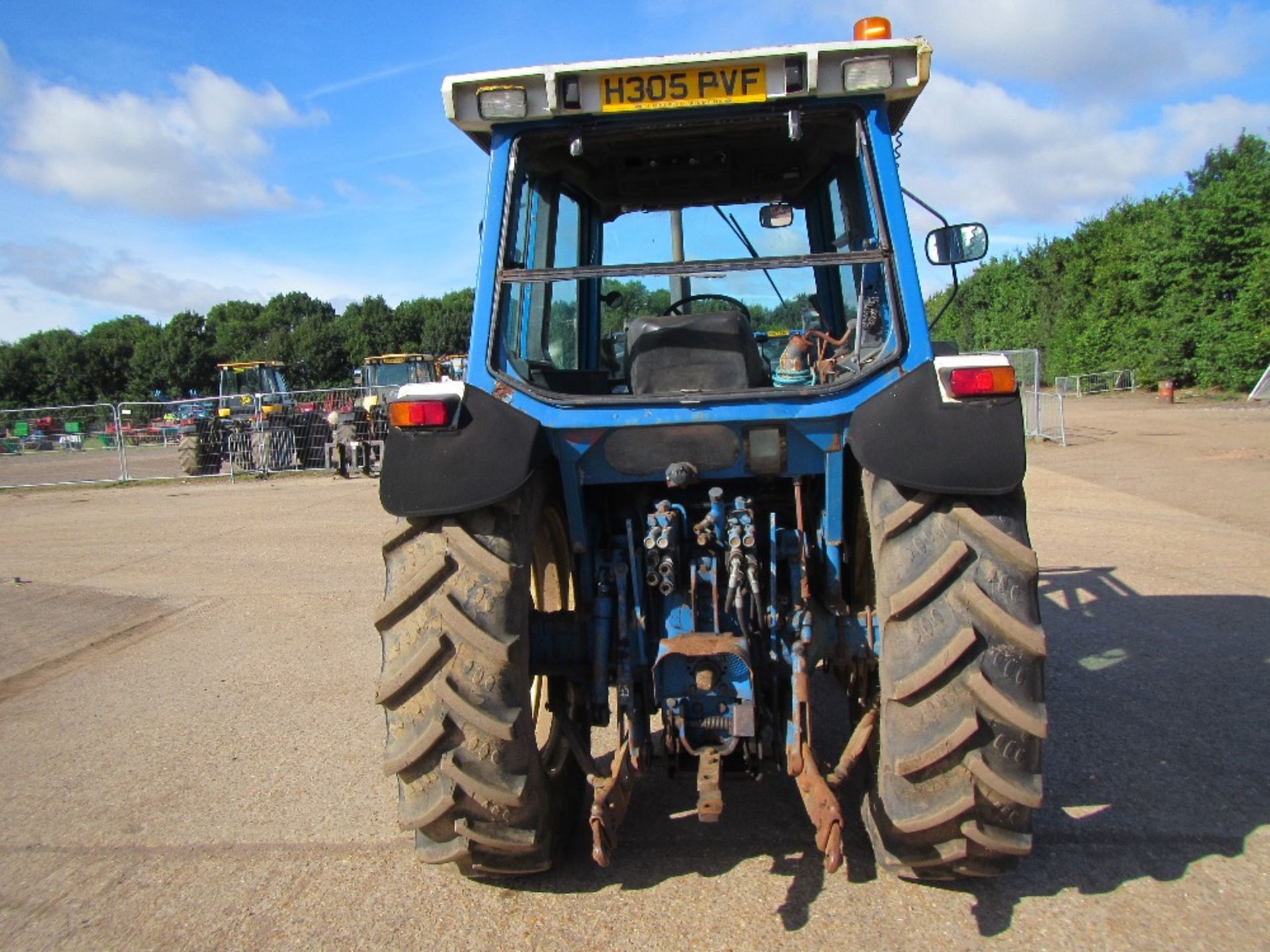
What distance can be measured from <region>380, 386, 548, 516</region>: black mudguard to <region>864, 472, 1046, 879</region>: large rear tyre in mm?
1125

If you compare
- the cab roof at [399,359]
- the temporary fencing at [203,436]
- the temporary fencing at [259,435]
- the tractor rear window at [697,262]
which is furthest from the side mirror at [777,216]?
the cab roof at [399,359]

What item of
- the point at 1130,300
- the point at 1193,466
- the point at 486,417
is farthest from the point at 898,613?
the point at 1130,300

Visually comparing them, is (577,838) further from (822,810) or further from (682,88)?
(682,88)

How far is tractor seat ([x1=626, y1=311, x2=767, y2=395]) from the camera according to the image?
3410 mm

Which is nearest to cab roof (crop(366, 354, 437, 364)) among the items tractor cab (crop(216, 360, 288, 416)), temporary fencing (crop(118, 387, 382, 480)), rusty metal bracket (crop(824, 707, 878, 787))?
temporary fencing (crop(118, 387, 382, 480))

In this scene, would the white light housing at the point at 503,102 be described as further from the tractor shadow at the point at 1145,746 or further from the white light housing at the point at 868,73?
the tractor shadow at the point at 1145,746

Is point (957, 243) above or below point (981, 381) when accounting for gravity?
above

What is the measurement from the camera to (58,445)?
22688 millimetres

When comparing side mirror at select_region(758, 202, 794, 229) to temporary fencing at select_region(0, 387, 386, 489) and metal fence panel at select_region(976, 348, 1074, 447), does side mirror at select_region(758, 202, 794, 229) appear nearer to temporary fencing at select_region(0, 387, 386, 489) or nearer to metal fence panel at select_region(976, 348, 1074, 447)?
metal fence panel at select_region(976, 348, 1074, 447)

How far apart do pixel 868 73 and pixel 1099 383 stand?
3388 centimetres

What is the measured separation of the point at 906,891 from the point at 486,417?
78.7 inches

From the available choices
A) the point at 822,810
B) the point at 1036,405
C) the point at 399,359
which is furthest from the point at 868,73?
the point at 399,359

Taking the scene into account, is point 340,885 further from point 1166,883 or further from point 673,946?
point 1166,883

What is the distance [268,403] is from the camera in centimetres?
2361
